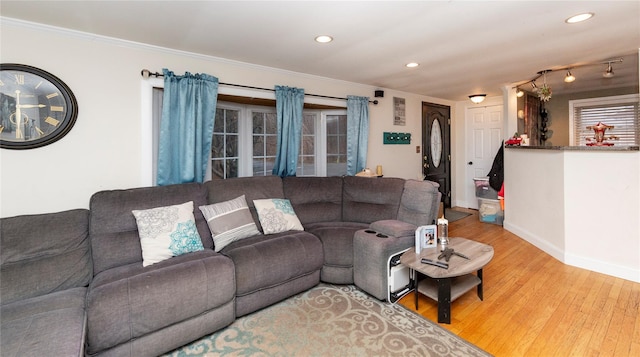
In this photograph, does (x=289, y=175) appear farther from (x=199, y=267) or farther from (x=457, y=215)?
(x=457, y=215)

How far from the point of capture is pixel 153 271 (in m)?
1.91

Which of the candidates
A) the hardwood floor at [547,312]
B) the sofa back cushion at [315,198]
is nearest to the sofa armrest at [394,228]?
the hardwood floor at [547,312]

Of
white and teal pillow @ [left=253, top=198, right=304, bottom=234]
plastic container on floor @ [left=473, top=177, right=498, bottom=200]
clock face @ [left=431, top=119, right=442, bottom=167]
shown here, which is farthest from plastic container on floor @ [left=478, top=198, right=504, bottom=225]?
white and teal pillow @ [left=253, top=198, right=304, bottom=234]

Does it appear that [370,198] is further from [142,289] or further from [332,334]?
[142,289]

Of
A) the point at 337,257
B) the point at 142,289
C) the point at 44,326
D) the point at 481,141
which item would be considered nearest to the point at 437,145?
the point at 481,141

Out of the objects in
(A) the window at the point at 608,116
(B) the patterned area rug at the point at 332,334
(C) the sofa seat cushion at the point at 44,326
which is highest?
(A) the window at the point at 608,116

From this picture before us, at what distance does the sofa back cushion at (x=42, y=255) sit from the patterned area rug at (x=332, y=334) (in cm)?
89

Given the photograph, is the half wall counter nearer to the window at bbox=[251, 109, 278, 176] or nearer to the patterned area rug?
the patterned area rug

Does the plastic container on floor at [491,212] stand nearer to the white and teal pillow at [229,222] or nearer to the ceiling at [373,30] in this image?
the ceiling at [373,30]

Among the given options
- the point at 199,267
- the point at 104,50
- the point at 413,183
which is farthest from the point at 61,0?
the point at 413,183

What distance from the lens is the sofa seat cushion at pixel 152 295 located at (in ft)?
5.30

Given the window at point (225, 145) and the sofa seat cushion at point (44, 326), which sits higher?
the window at point (225, 145)

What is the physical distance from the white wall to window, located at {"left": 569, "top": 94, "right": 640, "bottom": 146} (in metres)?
6.28

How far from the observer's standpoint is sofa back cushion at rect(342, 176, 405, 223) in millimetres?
3164
